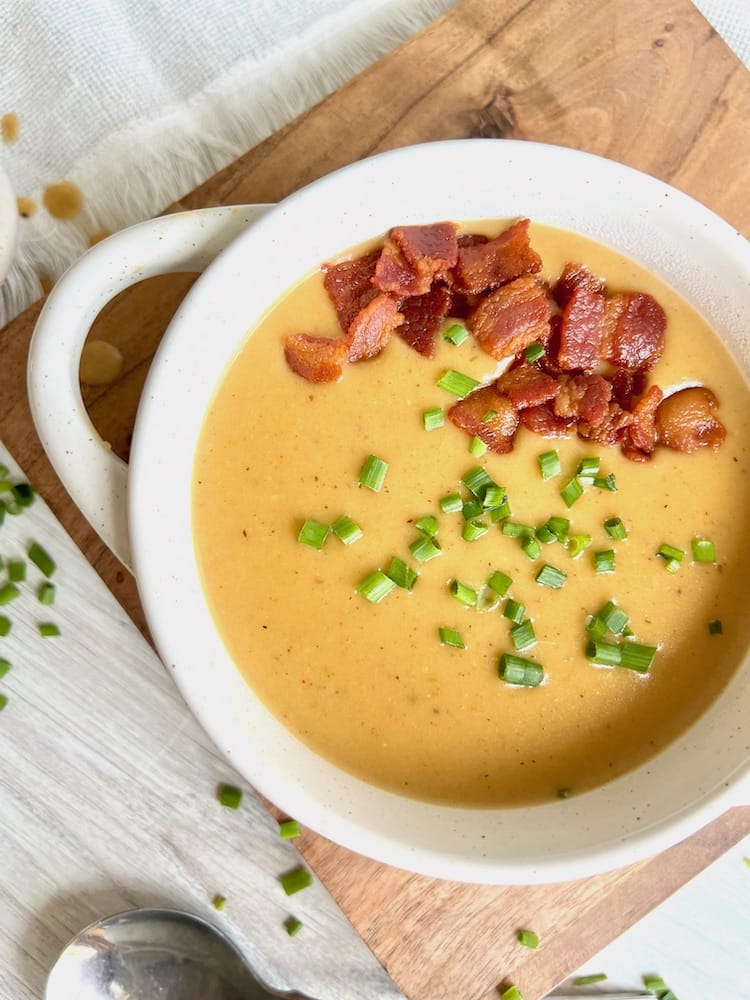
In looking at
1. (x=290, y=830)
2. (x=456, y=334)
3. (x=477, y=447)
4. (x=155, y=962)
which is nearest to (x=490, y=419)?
(x=477, y=447)

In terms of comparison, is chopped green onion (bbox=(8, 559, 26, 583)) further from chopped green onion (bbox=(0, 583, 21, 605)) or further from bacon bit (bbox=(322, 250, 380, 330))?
bacon bit (bbox=(322, 250, 380, 330))

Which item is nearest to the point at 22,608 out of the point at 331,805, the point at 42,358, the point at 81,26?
the point at 42,358

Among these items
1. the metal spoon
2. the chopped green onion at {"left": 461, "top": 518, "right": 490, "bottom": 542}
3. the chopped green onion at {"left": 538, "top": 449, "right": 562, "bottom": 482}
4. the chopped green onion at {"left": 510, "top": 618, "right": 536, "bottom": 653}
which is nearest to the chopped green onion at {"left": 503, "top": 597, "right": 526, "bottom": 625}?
the chopped green onion at {"left": 510, "top": 618, "right": 536, "bottom": 653}

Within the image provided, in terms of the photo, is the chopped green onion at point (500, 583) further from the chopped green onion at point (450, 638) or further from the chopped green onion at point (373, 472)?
the chopped green onion at point (373, 472)

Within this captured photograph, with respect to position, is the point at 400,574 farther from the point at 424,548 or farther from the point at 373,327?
the point at 373,327

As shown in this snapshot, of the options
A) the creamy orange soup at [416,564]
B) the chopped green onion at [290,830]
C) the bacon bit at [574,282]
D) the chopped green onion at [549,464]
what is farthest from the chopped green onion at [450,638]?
the bacon bit at [574,282]

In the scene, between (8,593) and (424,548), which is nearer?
(424,548)
